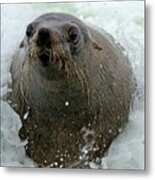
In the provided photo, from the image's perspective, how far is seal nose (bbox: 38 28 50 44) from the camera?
7.97 feet

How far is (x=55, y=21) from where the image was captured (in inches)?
100

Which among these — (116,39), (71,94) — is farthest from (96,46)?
(71,94)

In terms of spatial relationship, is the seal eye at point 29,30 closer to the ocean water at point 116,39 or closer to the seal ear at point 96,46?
the ocean water at point 116,39

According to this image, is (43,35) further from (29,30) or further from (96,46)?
(96,46)

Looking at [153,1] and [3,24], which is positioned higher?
[153,1]

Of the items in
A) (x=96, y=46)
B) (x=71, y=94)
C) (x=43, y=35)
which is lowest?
(x=71, y=94)

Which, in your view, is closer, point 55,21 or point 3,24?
point 55,21

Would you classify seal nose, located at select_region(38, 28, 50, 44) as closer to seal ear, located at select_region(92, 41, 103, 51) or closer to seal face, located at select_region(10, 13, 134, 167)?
seal face, located at select_region(10, 13, 134, 167)

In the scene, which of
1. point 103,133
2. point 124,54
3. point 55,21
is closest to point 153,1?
point 124,54

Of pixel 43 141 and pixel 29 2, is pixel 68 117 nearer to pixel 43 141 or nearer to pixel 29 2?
pixel 43 141

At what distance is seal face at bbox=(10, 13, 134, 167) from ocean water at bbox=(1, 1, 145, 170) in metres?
0.03

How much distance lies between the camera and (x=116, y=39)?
2666 millimetres

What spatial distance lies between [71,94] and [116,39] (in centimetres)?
31

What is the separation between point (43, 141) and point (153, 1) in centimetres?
75
